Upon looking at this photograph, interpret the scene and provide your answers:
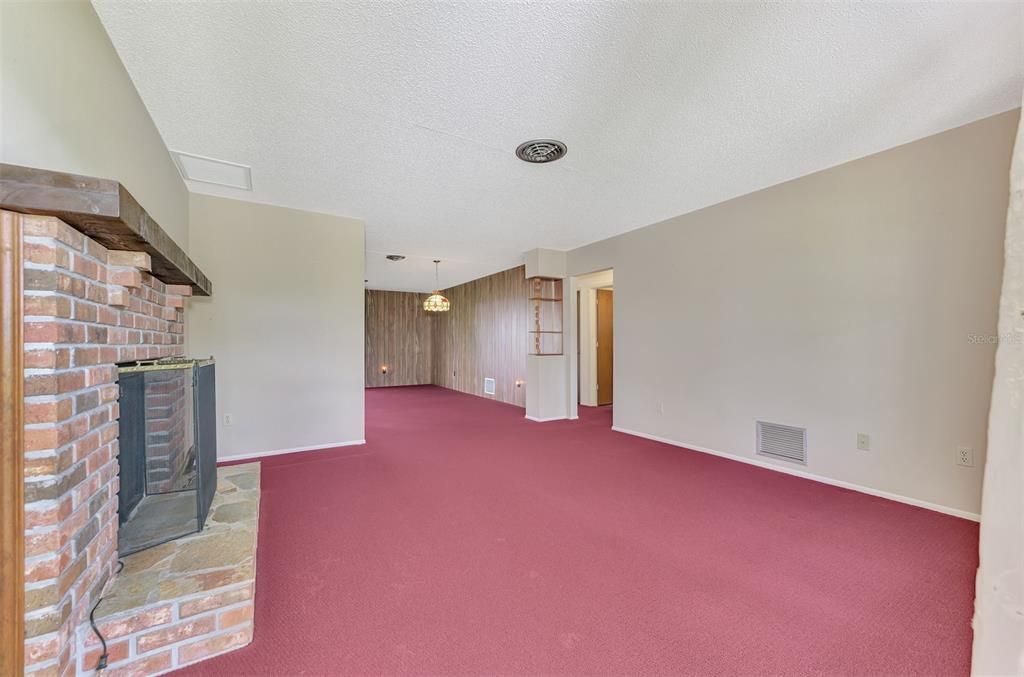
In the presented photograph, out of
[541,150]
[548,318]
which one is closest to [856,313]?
[541,150]

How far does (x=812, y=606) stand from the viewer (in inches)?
67.5

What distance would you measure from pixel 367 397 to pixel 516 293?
143 inches

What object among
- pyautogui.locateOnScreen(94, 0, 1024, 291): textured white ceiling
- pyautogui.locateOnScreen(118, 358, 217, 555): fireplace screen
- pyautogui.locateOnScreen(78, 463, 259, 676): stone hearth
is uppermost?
pyautogui.locateOnScreen(94, 0, 1024, 291): textured white ceiling

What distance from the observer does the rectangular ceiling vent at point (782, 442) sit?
327 cm

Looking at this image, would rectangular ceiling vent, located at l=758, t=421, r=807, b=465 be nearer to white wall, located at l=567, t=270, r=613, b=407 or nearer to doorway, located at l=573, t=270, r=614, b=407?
doorway, located at l=573, t=270, r=614, b=407

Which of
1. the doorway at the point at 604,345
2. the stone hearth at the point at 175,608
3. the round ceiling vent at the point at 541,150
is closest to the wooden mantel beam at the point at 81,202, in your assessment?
the stone hearth at the point at 175,608

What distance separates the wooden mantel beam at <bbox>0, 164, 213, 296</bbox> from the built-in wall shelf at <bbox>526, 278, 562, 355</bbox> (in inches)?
190

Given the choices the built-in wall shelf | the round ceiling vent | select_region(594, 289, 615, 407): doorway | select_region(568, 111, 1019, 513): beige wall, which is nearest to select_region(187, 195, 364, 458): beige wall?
the round ceiling vent

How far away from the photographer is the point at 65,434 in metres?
1.18

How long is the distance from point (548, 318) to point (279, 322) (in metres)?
3.48

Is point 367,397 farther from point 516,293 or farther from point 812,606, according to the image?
point 812,606

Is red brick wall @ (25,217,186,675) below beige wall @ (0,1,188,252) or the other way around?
below

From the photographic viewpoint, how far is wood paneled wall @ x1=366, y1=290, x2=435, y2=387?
9531mm

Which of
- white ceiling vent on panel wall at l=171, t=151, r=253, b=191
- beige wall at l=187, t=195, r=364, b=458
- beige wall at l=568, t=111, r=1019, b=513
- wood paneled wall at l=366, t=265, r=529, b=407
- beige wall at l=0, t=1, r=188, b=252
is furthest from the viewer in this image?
wood paneled wall at l=366, t=265, r=529, b=407
